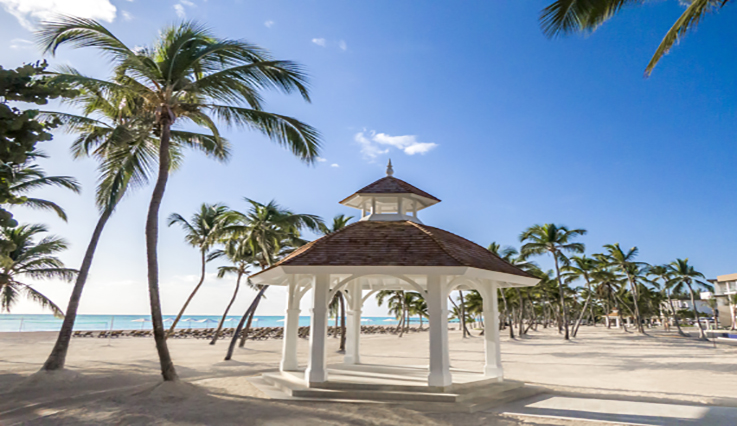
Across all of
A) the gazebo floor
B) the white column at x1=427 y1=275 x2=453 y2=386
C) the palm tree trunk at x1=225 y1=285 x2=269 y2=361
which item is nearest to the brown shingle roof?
the white column at x1=427 y1=275 x2=453 y2=386

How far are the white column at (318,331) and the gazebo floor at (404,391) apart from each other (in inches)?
10.7

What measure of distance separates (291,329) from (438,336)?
5056mm

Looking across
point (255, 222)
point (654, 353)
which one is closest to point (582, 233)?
point (654, 353)

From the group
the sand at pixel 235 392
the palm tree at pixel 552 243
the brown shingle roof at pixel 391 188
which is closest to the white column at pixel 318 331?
the sand at pixel 235 392

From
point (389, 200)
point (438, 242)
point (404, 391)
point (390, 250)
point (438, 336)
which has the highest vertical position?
point (389, 200)

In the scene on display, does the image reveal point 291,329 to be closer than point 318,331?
No

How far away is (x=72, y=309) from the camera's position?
13984 millimetres

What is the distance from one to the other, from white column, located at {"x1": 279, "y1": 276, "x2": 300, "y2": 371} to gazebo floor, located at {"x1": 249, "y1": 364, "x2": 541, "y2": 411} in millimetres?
708

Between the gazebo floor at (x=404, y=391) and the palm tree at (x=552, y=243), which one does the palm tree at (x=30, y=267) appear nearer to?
the gazebo floor at (x=404, y=391)

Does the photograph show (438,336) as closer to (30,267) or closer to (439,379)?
(439,379)

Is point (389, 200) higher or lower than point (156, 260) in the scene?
higher

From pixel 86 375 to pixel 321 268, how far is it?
1013 centimetres

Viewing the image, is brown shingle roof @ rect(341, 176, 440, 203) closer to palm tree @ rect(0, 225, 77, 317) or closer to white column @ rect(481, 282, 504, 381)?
white column @ rect(481, 282, 504, 381)

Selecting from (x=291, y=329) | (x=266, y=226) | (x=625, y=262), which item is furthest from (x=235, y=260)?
(x=625, y=262)
